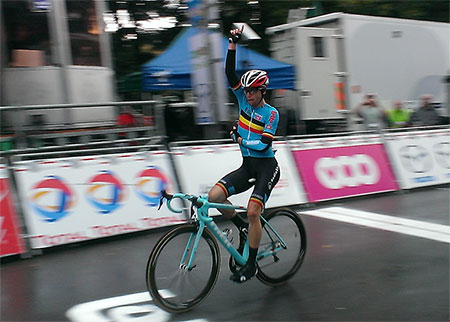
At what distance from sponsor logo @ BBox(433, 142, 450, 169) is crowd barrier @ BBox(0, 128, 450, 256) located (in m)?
0.49

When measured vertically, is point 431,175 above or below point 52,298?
below

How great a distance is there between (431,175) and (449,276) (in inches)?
258

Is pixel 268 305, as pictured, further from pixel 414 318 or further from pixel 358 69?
pixel 358 69

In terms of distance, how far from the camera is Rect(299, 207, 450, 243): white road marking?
8266 mm

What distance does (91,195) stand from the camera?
824cm

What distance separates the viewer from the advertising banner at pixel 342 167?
10805 millimetres

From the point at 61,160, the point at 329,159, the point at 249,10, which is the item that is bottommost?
the point at 329,159

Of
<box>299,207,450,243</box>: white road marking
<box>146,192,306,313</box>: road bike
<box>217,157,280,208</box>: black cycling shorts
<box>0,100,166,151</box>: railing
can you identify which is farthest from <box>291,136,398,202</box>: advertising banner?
<box>146,192,306,313</box>: road bike

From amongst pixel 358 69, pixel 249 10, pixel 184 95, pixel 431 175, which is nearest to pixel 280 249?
pixel 431 175

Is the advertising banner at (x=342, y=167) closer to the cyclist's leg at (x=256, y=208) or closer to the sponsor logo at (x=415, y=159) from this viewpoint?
the sponsor logo at (x=415, y=159)

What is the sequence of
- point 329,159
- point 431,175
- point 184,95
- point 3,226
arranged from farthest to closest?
point 184,95 → point 431,175 → point 329,159 → point 3,226

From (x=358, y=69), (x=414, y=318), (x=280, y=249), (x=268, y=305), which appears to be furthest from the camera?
(x=358, y=69)

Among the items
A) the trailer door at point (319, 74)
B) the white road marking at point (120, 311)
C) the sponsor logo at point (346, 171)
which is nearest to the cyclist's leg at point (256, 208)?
the white road marking at point (120, 311)

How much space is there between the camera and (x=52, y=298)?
19.3 ft
